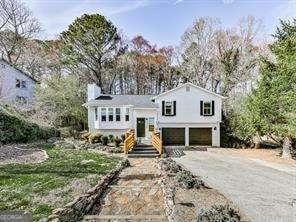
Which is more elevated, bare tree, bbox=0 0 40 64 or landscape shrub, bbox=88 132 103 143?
bare tree, bbox=0 0 40 64

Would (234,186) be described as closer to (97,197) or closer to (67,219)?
(97,197)

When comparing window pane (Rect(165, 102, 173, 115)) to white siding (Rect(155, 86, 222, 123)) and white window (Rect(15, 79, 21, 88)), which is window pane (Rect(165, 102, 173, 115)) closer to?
white siding (Rect(155, 86, 222, 123))

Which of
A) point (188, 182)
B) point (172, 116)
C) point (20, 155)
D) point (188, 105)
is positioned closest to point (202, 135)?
point (188, 105)

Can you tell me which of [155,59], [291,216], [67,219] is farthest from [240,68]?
[67,219]

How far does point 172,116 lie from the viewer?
111ft

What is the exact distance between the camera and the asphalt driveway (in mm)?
11453

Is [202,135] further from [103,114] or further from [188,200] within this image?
[188,200]

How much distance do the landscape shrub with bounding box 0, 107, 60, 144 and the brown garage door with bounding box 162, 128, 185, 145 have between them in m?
11.0

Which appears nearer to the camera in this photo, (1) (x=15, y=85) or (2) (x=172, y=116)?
(2) (x=172, y=116)

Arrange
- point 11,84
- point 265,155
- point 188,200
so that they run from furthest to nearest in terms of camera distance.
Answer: point 11,84 → point 265,155 → point 188,200

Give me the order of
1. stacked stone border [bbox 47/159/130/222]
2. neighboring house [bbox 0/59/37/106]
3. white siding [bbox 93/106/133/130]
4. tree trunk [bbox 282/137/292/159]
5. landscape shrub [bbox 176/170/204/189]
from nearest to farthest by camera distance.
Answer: stacked stone border [bbox 47/159/130/222], landscape shrub [bbox 176/170/204/189], tree trunk [bbox 282/137/292/159], white siding [bbox 93/106/133/130], neighboring house [bbox 0/59/37/106]

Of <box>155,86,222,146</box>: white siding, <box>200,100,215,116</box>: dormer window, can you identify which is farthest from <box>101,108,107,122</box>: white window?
<box>200,100,215,116</box>: dormer window

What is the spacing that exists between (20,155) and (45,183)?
8.65 metres

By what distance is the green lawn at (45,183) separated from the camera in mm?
10359
